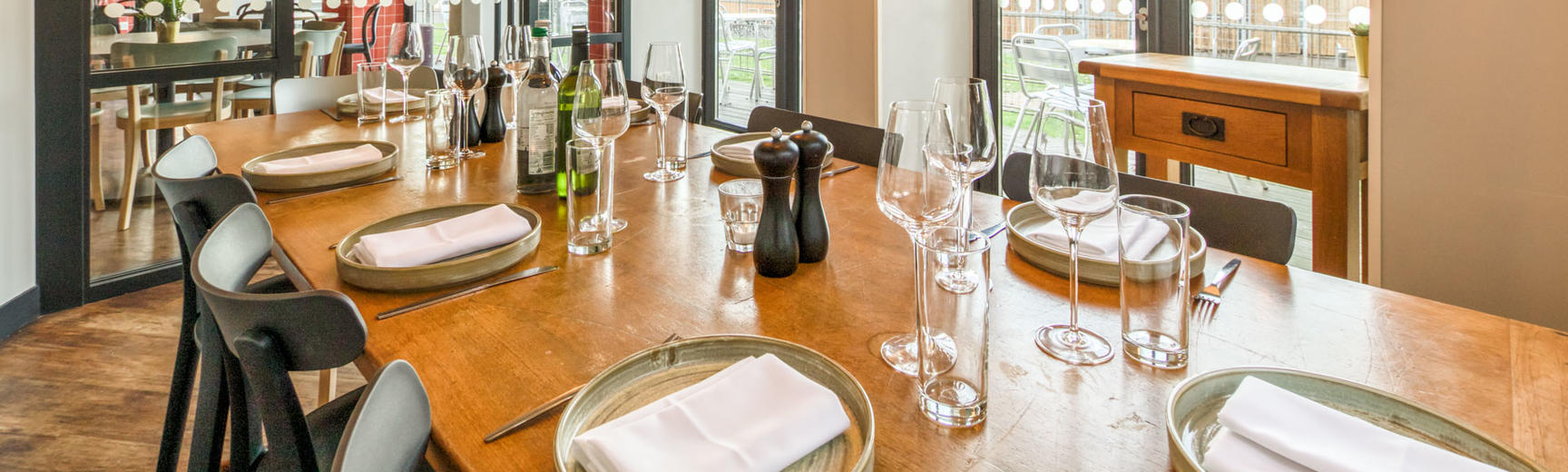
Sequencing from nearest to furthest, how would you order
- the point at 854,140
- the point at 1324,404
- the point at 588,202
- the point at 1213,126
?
the point at 1324,404 < the point at 588,202 < the point at 854,140 < the point at 1213,126

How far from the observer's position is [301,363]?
2.79 ft

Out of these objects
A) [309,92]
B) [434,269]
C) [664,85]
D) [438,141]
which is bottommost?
[434,269]

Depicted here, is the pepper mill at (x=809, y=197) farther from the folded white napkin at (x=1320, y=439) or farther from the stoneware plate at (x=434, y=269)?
the folded white napkin at (x=1320, y=439)

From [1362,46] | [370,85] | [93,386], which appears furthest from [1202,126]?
[93,386]

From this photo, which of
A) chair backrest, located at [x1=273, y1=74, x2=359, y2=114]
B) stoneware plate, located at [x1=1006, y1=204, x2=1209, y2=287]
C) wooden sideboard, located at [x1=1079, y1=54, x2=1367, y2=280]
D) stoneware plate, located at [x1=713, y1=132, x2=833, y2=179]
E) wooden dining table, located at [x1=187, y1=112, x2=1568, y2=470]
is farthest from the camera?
chair backrest, located at [x1=273, y1=74, x2=359, y2=114]

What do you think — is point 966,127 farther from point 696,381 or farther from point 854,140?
point 854,140

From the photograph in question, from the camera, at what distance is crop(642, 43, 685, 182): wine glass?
1733 millimetres

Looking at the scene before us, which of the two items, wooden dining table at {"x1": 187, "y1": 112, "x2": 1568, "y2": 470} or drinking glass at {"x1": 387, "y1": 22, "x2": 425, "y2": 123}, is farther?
drinking glass at {"x1": 387, "y1": 22, "x2": 425, "y2": 123}

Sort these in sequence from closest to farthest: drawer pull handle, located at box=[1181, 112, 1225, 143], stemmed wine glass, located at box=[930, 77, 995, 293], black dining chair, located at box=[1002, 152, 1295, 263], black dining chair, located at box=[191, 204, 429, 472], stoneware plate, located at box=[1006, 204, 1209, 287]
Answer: black dining chair, located at box=[191, 204, 429, 472], stemmed wine glass, located at box=[930, 77, 995, 293], stoneware plate, located at box=[1006, 204, 1209, 287], black dining chair, located at box=[1002, 152, 1295, 263], drawer pull handle, located at box=[1181, 112, 1225, 143]

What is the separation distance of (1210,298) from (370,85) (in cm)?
208

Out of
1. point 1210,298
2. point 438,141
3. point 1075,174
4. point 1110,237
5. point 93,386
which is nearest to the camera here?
point 1075,174

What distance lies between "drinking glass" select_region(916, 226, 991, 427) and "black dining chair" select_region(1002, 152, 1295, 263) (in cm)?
62

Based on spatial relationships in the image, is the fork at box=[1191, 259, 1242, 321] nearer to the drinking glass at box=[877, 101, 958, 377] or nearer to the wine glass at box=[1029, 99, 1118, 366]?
the wine glass at box=[1029, 99, 1118, 366]

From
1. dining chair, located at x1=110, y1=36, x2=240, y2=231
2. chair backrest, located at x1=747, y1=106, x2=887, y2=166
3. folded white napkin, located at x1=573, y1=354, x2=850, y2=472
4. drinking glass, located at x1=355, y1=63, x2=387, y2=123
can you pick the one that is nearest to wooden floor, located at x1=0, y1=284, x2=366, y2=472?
dining chair, located at x1=110, y1=36, x2=240, y2=231
